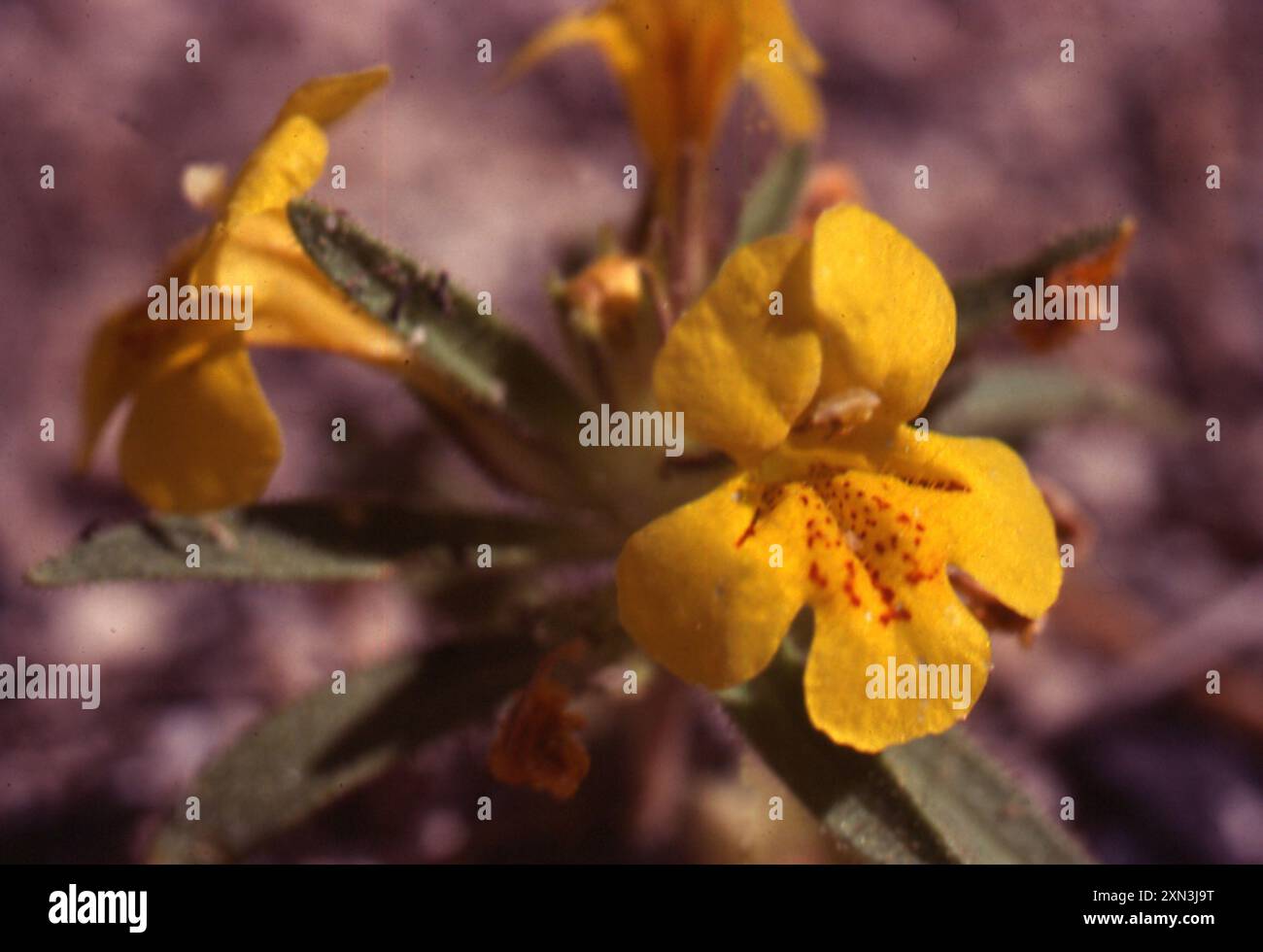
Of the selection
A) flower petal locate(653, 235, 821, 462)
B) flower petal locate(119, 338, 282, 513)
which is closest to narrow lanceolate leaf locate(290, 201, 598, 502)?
flower petal locate(119, 338, 282, 513)

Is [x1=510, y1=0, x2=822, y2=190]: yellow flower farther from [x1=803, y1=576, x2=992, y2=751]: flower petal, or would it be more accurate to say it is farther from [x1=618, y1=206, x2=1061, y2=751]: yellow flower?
[x1=803, y1=576, x2=992, y2=751]: flower petal

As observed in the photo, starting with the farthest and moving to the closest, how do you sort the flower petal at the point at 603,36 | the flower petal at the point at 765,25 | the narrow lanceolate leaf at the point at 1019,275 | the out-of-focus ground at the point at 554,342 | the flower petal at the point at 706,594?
1. the out-of-focus ground at the point at 554,342
2. the flower petal at the point at 603,36
3. the flower petal at the point at 765,25
4. the narrow lanceolate leaf at the point at 1019,275
5. the flower petal at the point at 706,594

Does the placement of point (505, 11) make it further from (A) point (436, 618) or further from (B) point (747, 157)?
(A) point (436, 618)

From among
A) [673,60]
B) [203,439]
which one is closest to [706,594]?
[203,439]

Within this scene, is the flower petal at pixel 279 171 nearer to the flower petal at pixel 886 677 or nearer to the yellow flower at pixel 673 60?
the yellow flower at pixel 673 60

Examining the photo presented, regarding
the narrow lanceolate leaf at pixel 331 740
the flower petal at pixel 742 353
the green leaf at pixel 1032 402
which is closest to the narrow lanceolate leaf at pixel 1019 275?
the green leaf at pixel 1032 402

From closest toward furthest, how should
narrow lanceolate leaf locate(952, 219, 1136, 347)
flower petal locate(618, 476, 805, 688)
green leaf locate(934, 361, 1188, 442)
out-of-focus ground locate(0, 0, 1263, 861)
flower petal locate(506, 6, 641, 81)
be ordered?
flower petal locate(618, 476, 805, 688) → narrow lanceolate leaf locate(952, 219, 1136, 347) → flower petal locate(506, 6, 641, 81) → green leaf locate(934, 361, 1188, 442) → out-of-focus ground locate(0, 0, 1263, 861)
